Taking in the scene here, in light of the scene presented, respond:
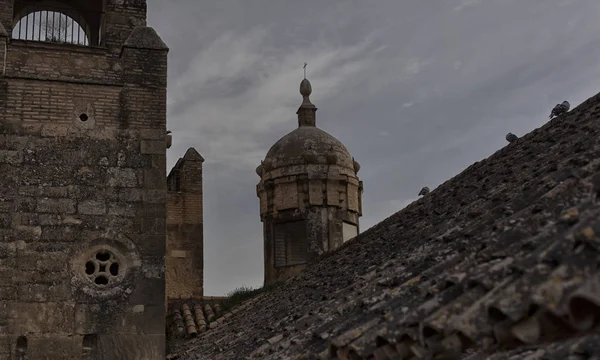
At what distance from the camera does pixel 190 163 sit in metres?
15.3

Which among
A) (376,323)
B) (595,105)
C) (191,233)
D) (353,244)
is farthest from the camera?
(191,233)

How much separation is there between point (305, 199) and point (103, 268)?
6286 mm

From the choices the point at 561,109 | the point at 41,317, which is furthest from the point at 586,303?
the point at 41,317

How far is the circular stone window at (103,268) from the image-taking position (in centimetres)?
985

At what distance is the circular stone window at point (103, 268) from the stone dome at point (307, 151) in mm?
6430

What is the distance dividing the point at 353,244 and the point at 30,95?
466 cm

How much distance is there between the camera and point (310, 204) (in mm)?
15625

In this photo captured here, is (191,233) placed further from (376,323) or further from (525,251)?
(525,251)

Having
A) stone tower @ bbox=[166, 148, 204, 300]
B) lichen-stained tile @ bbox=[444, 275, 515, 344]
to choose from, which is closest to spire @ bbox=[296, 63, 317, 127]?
stone tower @ bbox=[166, 148, 204, 300]

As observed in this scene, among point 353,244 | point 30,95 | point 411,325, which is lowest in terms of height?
point 411,325

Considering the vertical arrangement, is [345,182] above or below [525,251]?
above

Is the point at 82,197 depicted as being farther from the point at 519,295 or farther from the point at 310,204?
the point at 519,295

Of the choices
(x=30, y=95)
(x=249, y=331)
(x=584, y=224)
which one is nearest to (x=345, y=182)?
(x=249, y=331)

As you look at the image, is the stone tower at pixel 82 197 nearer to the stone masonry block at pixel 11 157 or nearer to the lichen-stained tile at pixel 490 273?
the stone masonry block at pixel 11 157
